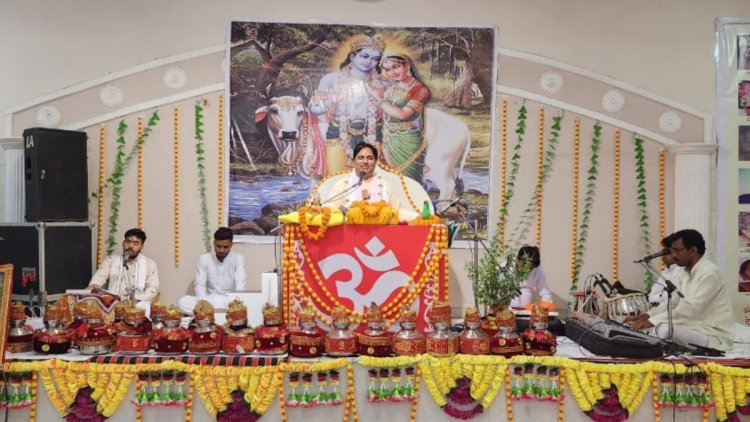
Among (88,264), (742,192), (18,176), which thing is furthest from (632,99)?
(18,176)

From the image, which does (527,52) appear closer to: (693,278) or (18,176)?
(693,278)

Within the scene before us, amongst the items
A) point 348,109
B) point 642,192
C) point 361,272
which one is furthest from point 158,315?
point 642,192

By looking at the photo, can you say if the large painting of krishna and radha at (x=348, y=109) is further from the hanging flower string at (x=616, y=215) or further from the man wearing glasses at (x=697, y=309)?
the man wearing glasses at (x=697, y=309)

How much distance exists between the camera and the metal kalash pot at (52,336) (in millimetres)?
4008

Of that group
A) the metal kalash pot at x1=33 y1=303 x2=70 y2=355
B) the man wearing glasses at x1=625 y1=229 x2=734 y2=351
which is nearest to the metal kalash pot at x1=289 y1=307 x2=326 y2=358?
the metal kalash pot at x1=33 y1=303 x2=70 y2=355

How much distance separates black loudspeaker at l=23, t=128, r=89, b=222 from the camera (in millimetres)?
6449

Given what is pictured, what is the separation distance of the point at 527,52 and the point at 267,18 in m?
2.90

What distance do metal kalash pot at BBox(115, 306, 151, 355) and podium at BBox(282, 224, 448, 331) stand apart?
892 millimetres

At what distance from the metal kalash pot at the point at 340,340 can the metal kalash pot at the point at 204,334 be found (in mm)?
672

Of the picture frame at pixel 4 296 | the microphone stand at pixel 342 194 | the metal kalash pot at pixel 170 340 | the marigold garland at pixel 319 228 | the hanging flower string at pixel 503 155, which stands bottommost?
the metal kalash pot at pixel 170 340

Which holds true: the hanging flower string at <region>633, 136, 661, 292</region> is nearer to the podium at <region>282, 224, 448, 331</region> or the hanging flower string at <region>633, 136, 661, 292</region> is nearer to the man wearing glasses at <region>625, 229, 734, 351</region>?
the man wearing glasses at <region>625, 229, 734, 351</region>

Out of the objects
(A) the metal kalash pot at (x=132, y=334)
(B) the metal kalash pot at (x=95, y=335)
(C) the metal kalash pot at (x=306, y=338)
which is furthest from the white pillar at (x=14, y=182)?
(C) the metal kalash pot at (x=306, y=338)

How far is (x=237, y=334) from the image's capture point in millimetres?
4039

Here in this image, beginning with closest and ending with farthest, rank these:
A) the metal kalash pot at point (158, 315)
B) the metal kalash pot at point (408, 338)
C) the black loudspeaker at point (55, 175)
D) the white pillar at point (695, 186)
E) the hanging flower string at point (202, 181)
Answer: the metal kalash pot at point (408, 338) → the metal kalash pot at point (158, 315) → the black loudspeaker at point (55, 175) → the white pillar at point (695, 186) → the hanging flower string at point (202, 181)
